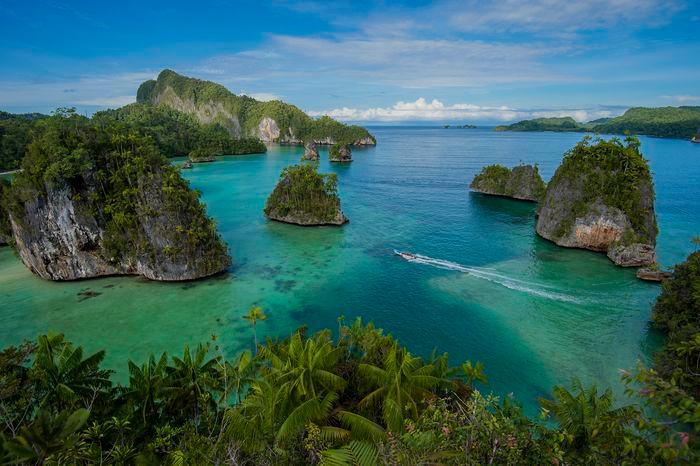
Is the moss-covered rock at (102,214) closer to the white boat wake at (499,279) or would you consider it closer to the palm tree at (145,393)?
the palm tree at (145,393)

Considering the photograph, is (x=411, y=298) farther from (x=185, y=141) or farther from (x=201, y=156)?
(x=185, y=141)

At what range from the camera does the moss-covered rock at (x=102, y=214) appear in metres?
32.7

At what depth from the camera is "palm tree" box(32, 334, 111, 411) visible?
555 inches

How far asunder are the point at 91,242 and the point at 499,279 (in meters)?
39.5

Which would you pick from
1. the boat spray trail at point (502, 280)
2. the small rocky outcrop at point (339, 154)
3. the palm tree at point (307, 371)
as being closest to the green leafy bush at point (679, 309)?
the boat spray trail at point (502, 280)

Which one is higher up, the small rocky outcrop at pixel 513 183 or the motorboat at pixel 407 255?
the small rocky outcrop at pixel 513 183

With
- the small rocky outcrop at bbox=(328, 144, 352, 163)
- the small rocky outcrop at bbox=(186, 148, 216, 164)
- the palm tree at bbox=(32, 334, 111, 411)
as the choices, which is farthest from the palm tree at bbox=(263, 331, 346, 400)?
the small rocky outcrop at bbox=(186, 148, 216, 164)

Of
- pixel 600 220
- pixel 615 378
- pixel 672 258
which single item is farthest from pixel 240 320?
pixel 672 258

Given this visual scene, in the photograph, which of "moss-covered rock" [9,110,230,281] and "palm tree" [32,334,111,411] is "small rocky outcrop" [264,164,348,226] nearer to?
"moss-covered rock" [9,110,230,281]

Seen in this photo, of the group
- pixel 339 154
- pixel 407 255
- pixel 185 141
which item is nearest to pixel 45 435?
pixel 407 255

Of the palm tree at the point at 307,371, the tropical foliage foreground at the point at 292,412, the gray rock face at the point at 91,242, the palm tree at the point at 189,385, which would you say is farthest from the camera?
the gray rock face at the point at 91,242

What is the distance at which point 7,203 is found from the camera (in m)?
34.3

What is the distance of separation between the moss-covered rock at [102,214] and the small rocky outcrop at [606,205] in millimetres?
40924

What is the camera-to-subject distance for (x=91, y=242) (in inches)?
1332
